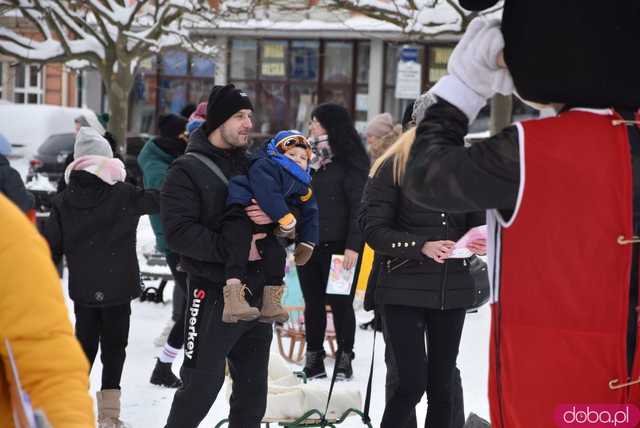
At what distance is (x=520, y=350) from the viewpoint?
245 cm

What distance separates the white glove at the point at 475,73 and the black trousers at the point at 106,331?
3.22m

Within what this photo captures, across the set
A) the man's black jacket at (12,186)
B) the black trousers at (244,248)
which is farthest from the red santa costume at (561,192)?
the man's black jacket at (12,186)

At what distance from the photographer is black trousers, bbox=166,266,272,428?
4188mm

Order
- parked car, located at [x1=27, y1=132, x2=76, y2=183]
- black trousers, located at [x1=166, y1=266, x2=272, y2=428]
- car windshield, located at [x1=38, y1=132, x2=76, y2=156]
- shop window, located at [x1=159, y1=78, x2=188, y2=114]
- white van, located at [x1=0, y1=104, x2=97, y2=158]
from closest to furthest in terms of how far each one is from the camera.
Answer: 1. black trousers, located at [x1=166, y1=266, x2=272, y2=428]
2. parked car, located at [x1=27, y1=132, x2=76, y2=183]
3. car windshield, located at [x1=38, y1=132, x2=76, y2=156]
4. white van, located at [x1=0, y1=104, x2=97, y2=158]
5. shop window, located at [x1=159, y1=78, x2=188, y2=114]

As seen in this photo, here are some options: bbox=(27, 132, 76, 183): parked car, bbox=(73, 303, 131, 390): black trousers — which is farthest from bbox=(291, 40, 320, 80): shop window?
bbox=(73, 303, 131, 390): black trousers

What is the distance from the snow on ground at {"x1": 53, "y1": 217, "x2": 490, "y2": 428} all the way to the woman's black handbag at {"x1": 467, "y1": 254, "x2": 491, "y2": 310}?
4.20 ft

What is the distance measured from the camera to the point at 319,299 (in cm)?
712

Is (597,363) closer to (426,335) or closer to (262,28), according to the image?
(426,335)

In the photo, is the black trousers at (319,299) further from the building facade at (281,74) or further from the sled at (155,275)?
the building facade at (281,74)

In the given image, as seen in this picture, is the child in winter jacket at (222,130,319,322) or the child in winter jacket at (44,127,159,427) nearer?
the child in winter jacket at (222,130,319,322)

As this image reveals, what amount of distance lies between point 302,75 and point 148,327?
21265 millimetres

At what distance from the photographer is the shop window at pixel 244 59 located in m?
29.6

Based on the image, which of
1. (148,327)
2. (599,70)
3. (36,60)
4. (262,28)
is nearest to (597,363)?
(599,70)

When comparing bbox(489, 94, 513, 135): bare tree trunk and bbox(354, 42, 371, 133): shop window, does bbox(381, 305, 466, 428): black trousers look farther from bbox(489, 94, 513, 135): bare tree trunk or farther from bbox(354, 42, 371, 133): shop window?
bbox(354, 42, 371, 133): shop window
